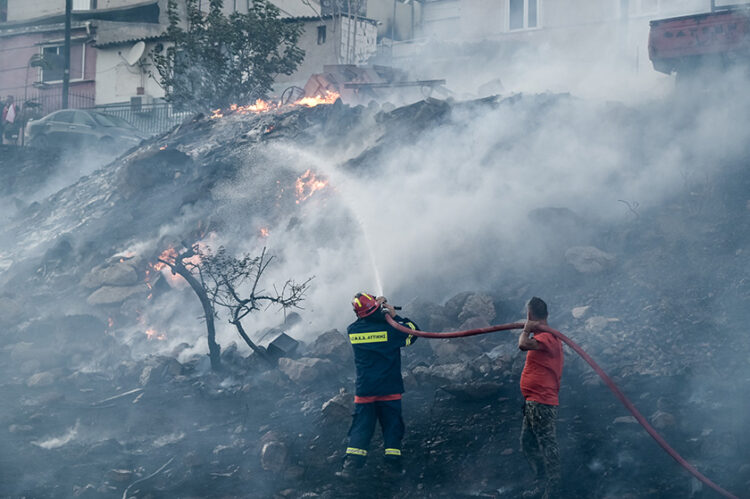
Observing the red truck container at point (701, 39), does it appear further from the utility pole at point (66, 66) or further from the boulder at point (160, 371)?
the utility pole at point (66, 66)

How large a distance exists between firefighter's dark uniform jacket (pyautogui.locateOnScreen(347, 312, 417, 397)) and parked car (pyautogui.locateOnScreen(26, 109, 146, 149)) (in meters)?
15.4

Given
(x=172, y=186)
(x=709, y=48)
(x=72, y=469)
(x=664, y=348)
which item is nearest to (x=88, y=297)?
(x=172, y=186)

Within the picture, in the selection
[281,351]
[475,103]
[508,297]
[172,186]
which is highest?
[475,103]

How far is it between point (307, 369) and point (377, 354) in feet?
8.10

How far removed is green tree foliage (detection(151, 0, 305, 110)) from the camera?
17.4 metres

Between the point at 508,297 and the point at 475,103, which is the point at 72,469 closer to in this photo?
the point at 508,297

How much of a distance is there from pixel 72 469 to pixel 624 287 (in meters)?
6.41

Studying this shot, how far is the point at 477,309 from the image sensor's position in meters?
8.41

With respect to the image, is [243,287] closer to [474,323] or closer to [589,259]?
[474,323]

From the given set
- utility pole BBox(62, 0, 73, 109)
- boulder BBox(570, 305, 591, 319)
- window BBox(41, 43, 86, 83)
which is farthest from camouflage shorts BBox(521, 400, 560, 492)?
window BBox(41, 43, 86, 83)

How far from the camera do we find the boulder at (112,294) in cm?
1109

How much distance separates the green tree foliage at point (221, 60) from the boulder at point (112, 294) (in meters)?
7.71

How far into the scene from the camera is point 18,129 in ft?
76.3

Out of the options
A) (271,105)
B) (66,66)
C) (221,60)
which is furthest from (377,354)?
(66,66)
